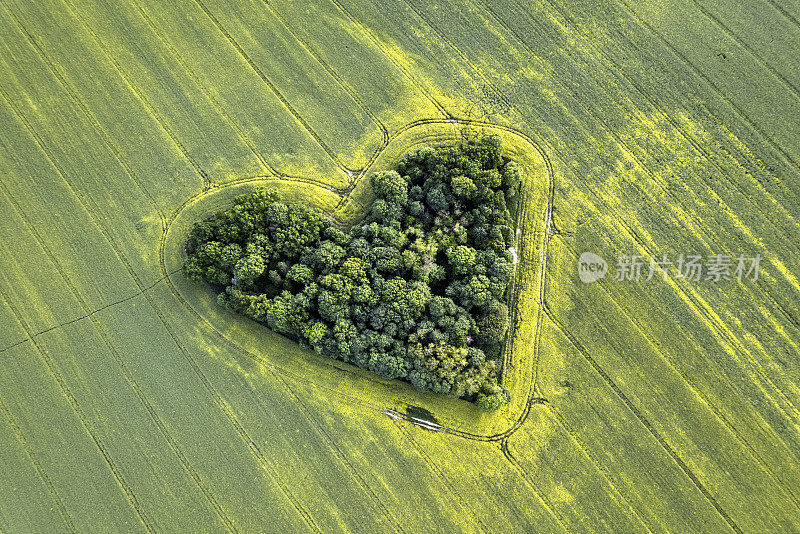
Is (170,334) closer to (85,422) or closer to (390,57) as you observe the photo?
(85,422)

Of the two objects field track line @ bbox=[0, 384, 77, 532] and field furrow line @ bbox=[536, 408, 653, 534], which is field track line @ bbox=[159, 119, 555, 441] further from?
field track line @ bbox=[0, 384, 77, 532]

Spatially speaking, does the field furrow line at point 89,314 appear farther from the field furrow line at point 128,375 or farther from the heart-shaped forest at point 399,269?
the heart-shaped forest at point 399,269

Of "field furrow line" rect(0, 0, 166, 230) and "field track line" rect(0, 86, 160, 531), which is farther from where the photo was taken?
"field furrow line" rect(0, 0, 166, 230)

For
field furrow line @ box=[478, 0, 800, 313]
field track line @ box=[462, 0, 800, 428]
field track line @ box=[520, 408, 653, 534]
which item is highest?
field furrow line @ box=[478, 0, 800, 313]

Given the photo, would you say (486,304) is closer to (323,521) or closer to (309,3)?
(323,521)

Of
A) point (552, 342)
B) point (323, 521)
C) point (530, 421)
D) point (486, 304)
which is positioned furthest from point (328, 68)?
point (323, 521)

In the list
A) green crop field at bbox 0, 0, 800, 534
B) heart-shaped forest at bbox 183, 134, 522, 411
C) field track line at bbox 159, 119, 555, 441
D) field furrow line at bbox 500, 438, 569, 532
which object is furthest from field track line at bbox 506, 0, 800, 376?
field furrow line at bbox 500, 438, 569, 532
